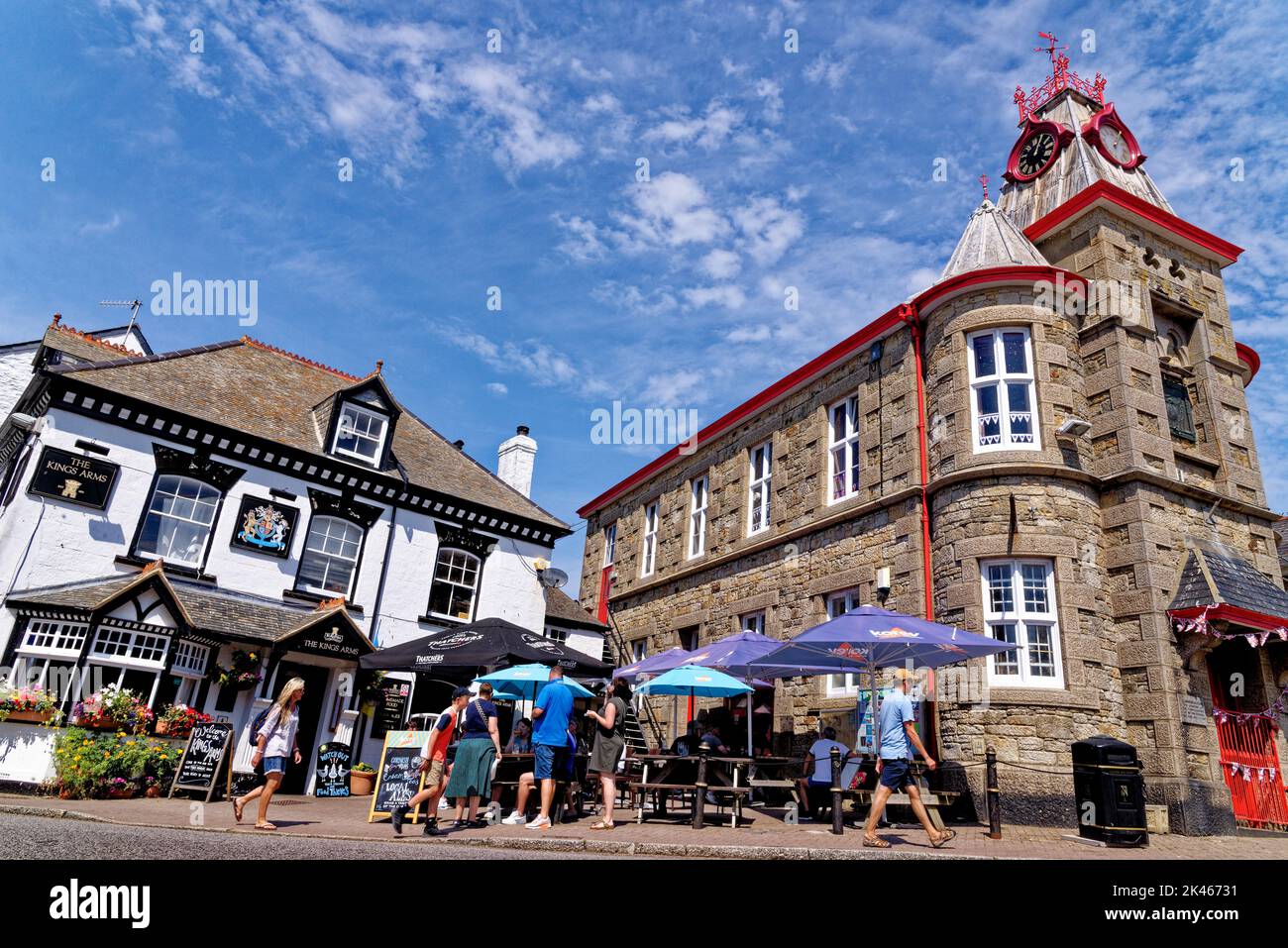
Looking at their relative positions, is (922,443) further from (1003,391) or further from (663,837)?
(663,837)

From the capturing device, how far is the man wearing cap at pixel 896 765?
8055 millimetres

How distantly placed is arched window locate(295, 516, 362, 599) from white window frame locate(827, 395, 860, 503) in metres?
10.7

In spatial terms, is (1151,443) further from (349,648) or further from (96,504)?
(96,504)

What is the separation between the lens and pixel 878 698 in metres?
13.4

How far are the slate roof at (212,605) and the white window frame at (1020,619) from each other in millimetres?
12162

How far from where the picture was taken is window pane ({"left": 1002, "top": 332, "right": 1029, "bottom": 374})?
47.0ft

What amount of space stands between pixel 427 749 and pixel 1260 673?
14027mm

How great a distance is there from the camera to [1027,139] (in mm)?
19578

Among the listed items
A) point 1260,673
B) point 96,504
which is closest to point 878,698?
point 1260,673

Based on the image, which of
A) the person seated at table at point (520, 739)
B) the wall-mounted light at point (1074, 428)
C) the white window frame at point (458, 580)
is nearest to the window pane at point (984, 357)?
the wall-mounted light at point (1074, 428)

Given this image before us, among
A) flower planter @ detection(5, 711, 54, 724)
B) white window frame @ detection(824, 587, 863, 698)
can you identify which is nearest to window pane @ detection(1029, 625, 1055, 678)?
white window frame @ detection(824, 587, 863, 698)

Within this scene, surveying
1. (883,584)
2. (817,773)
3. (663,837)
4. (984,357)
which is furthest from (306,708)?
(984,357)

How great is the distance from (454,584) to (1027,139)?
18.2 m

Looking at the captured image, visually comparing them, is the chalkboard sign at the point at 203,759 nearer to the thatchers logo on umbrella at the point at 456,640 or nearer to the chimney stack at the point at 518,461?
the thatchers logo on umbrella at the point at 456,640
